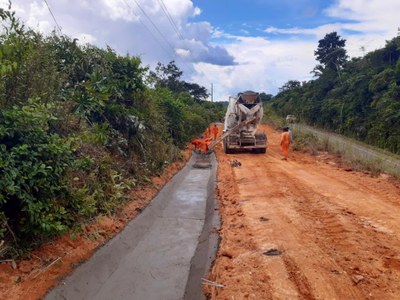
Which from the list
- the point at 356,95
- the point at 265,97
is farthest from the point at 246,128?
the point at 265,97

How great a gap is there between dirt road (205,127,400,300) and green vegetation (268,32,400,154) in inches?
536

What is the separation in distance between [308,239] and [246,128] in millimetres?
12609

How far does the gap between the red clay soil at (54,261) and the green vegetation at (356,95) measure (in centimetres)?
1873

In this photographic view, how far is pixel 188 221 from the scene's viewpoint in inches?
333

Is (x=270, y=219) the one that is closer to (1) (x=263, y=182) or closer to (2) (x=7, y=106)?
(1) (x=263, y=182)

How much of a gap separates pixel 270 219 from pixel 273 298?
307cm

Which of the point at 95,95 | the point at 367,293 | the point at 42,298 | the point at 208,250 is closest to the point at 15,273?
the point at 42,298

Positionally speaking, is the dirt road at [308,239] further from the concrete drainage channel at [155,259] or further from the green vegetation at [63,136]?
the green vegetation at [63,136]

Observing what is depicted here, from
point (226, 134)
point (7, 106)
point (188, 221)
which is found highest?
point (7, 106)

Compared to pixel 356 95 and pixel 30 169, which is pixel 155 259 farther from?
pixel 356 95

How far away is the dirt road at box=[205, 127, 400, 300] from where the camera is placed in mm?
4777

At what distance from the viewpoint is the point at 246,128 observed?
61.1 ft

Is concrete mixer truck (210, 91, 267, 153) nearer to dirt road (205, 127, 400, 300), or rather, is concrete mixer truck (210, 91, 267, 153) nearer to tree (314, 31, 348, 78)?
dirt road (205, 127, 400, 300)

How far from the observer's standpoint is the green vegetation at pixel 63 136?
5199 millimetres
